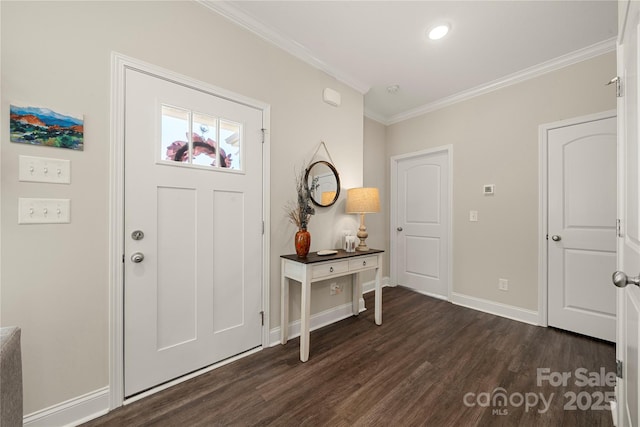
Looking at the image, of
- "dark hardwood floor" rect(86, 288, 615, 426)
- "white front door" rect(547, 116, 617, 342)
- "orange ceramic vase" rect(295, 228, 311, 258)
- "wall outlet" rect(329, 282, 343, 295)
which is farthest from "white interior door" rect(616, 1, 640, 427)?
"wall outlet" rect(329, 282, 343, 295)

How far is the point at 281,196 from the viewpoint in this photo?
2.21 meters

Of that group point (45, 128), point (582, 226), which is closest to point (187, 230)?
point (45, 128)

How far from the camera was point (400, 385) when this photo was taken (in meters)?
1.65

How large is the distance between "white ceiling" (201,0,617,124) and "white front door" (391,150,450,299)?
1.12m

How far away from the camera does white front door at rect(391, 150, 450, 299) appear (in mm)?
3309

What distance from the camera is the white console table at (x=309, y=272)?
191 cm

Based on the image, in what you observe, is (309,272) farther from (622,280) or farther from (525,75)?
(525,75)

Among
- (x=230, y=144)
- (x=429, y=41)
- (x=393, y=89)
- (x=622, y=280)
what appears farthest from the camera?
(x=393, y=89)

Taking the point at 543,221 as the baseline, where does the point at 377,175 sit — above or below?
above

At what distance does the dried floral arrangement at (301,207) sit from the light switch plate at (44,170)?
1.41m

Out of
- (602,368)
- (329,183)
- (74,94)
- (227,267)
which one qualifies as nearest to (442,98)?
(329,183)

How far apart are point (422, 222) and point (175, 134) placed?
3.17 meters

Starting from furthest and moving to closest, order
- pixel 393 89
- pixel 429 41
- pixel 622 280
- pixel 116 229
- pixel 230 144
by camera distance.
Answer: pixel 393 89 < pixel 429 41 < pixel 230 144 < pixel 116 229 < pixel 622 280

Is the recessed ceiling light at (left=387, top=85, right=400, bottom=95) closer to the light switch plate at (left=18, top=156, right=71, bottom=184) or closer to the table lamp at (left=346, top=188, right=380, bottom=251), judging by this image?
the table lamp at (left=346, top=188, right=380, bottom=251)
